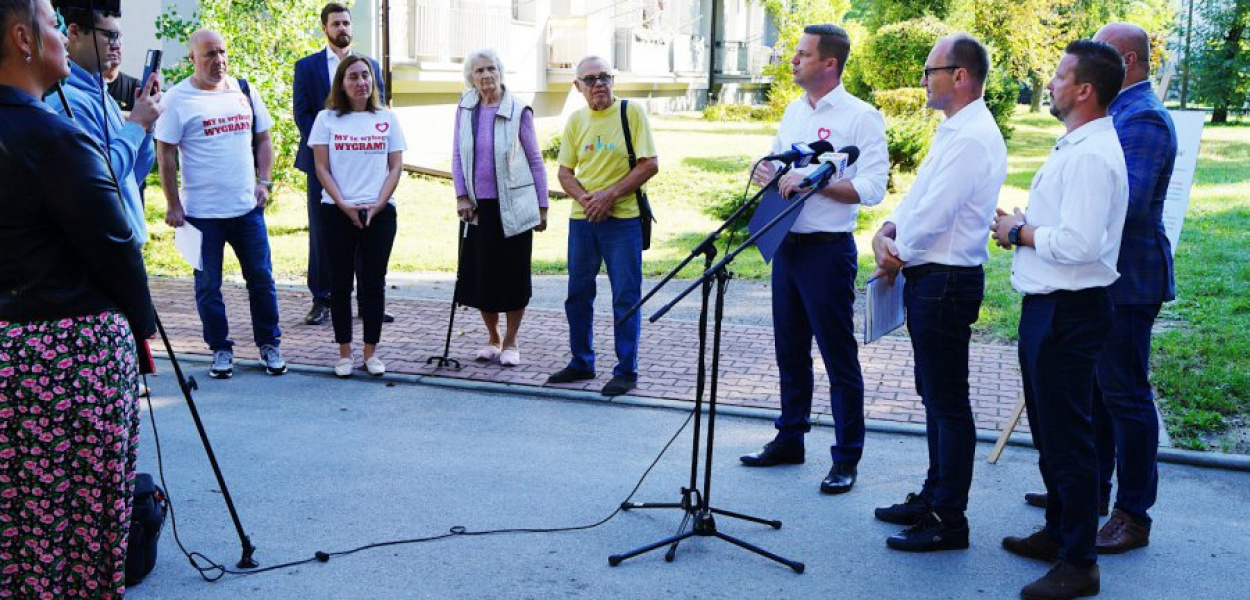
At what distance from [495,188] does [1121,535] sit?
14.6 feet

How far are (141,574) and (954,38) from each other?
3.92 metres

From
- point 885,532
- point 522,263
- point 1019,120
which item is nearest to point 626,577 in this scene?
point 885,532

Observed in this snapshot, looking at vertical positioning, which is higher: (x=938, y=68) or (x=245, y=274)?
(x=938, y=68)

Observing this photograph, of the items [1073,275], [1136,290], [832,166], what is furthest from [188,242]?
[1136,290]

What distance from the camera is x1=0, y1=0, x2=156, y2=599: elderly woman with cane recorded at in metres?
3.36

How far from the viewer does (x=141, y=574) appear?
451 centimetres

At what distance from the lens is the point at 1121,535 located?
16.1 feet

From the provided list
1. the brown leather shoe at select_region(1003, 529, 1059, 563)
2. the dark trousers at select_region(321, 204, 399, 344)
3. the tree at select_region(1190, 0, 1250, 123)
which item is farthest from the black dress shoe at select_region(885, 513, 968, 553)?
the tree at select_region(1190, 0, 1250, 123)

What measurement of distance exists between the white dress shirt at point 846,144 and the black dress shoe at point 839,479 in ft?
3.87

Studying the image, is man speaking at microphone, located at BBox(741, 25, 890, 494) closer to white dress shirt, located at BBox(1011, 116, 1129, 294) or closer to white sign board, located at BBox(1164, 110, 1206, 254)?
white dress shirt, located at BBox(1011, 116, 1129, 294)

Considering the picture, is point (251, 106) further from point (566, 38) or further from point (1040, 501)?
point (566, 38)

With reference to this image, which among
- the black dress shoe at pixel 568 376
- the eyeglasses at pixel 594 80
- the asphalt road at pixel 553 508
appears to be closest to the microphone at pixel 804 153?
the asphalt road at pixel 553 508

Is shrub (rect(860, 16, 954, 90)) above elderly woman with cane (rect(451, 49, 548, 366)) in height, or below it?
above

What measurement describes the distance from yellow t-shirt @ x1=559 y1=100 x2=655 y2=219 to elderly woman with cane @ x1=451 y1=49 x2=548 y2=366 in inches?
15.5
